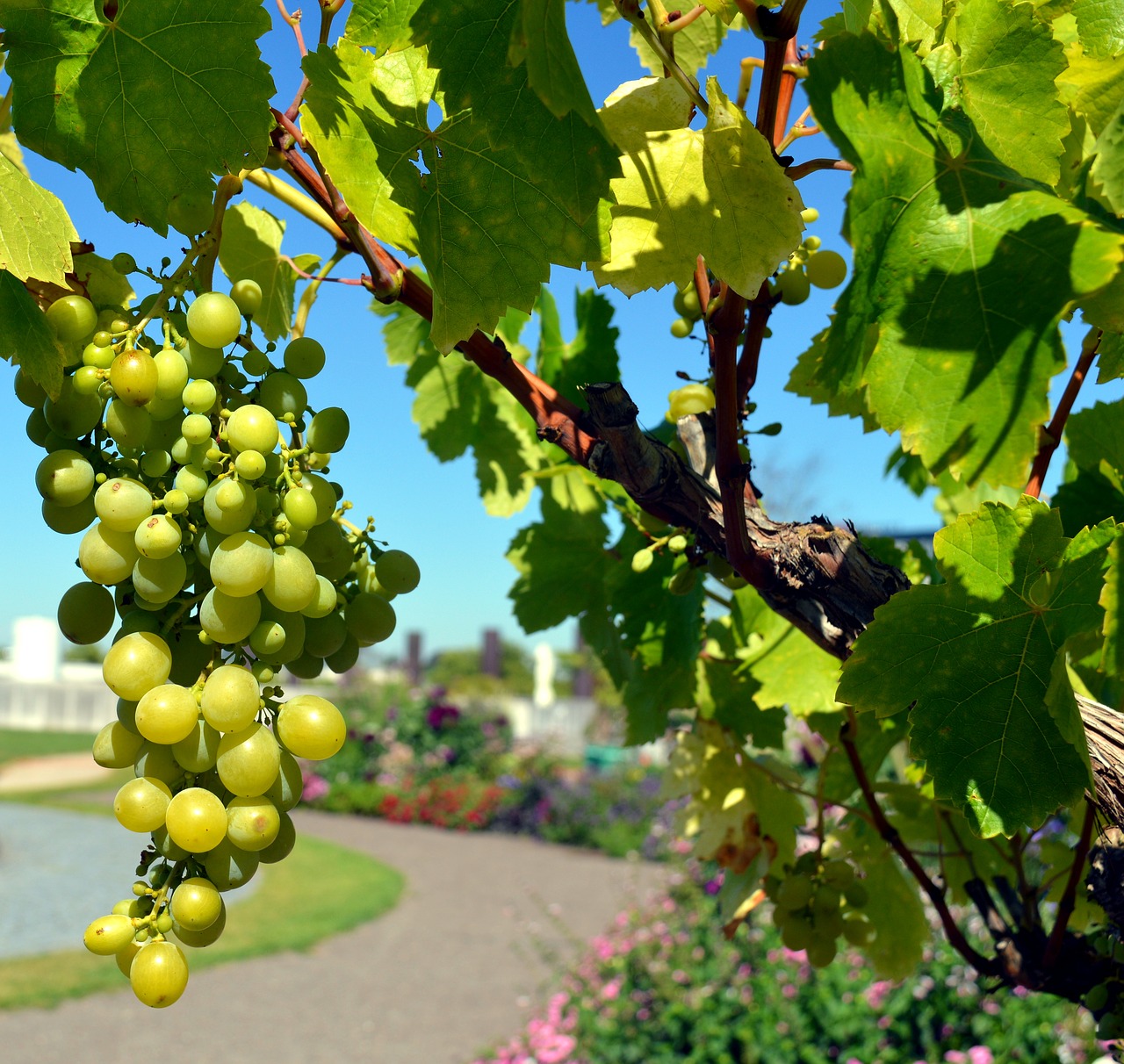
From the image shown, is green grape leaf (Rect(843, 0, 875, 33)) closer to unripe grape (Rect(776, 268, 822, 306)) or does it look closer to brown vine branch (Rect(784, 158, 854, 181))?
brown vine branch (Rect(784, 158, 854, 181))

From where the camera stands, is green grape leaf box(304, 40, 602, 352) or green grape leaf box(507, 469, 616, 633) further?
green grape leaf box(507, 469, 616, 633)

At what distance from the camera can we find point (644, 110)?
0.76 meters

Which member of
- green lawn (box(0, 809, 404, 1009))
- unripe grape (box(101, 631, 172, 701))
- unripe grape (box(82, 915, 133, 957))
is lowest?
unripe grape (box(82, 915, 133, 957))

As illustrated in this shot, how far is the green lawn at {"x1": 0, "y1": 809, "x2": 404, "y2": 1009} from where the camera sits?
7605 mm

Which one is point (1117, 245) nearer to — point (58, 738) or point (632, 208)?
point (632, 208)

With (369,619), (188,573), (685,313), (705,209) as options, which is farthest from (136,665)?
(685,313)

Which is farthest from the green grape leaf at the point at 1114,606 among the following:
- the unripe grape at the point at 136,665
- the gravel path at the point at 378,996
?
the gravel path at the point at 378,996

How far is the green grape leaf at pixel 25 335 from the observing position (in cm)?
71

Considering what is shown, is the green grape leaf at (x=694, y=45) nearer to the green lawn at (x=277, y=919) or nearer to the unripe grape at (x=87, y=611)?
the unripe grape at (x=87, y=611)

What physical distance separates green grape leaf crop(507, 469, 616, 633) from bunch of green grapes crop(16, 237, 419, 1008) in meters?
→ 0.69

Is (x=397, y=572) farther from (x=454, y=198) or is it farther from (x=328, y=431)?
(x=454, y=198)

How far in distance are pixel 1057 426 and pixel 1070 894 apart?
471 millimetres

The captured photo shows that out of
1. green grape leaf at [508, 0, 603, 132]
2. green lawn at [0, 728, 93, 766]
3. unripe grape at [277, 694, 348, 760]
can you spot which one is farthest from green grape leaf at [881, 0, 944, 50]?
green lawn at [0, 728, 93, 766]

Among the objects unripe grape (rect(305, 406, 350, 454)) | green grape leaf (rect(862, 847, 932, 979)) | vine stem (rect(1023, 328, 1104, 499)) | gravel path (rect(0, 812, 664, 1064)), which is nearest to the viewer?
unripe grape (rect(305, 406, 350, 454))
